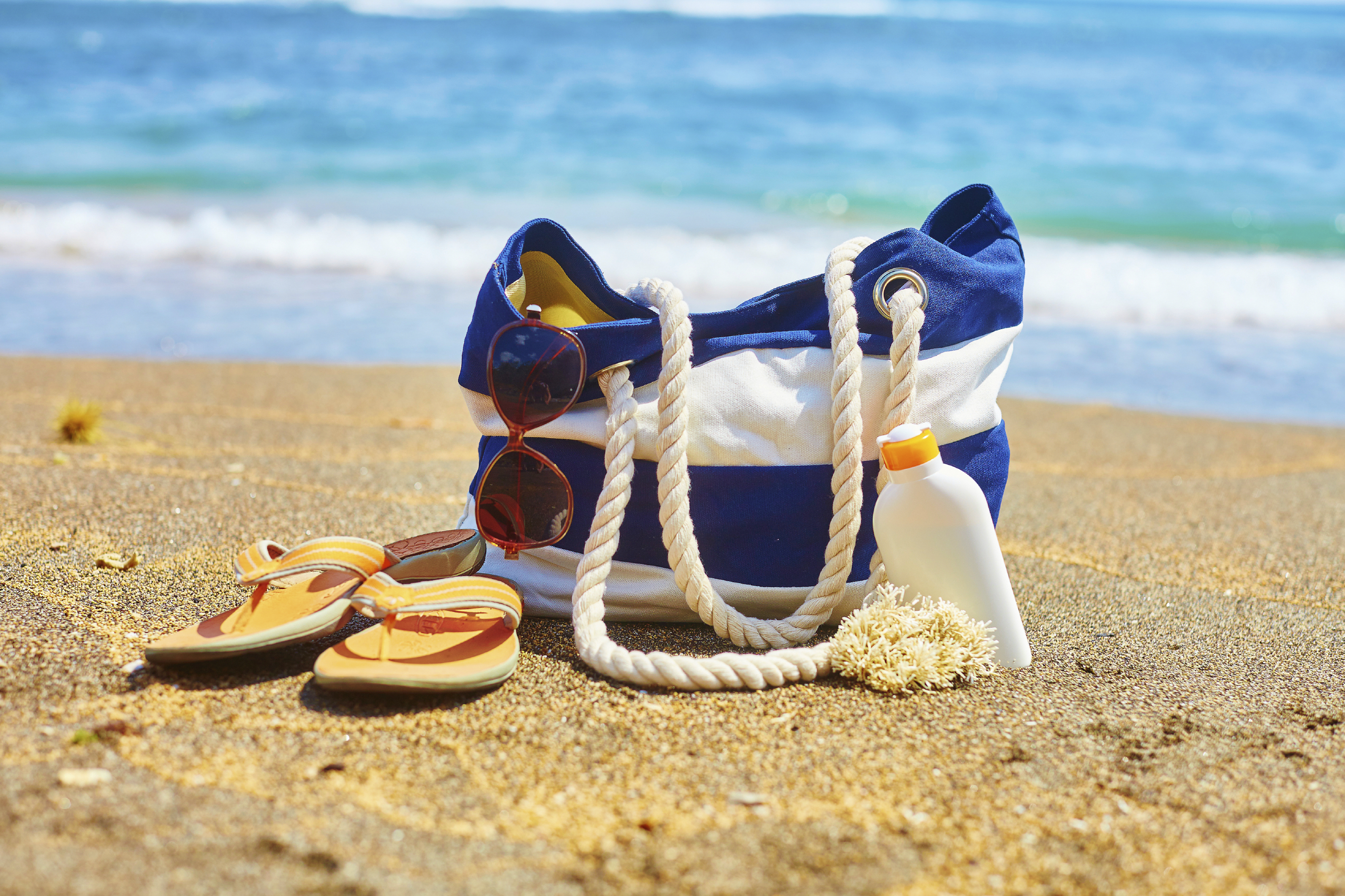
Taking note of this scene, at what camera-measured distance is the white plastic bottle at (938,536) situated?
5.86 feet

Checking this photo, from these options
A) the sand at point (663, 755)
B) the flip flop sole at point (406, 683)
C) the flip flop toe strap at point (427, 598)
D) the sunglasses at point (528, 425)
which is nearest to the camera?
the sand at point (663, 755)

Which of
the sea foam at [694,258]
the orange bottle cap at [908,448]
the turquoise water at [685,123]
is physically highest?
the turquoise water at [685,123]

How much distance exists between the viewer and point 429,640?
1.80m

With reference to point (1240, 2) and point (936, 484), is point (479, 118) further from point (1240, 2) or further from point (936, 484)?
point (1240, 2)

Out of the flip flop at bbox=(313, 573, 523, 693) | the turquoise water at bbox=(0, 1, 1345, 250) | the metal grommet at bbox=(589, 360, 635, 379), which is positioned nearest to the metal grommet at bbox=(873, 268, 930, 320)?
the metal grommet at bbox=(589, 360, 635, 379)

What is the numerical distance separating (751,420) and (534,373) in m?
0.43

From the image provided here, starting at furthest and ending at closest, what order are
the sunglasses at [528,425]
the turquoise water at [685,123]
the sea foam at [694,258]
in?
the turquoise water at [685,123]
the sea foam at [694,258]
the sunglasses at [528,425]

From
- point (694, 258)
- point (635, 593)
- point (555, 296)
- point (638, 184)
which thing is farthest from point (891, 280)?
point (638, 184)

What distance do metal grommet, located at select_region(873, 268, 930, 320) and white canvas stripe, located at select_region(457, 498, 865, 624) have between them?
56 cm

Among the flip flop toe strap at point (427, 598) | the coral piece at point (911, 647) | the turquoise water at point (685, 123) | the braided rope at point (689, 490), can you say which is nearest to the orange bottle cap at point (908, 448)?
the braided rope at point (689, 490)

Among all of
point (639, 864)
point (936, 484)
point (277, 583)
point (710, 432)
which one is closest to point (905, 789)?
point (639, 864)

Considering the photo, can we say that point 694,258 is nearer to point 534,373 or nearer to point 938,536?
point 534,373

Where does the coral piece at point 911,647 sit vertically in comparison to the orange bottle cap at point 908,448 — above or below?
below

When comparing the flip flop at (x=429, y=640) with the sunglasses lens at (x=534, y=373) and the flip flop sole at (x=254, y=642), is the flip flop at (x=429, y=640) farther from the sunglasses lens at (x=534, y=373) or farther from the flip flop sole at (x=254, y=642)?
the sunglasses lens at (x=534, y=373)
